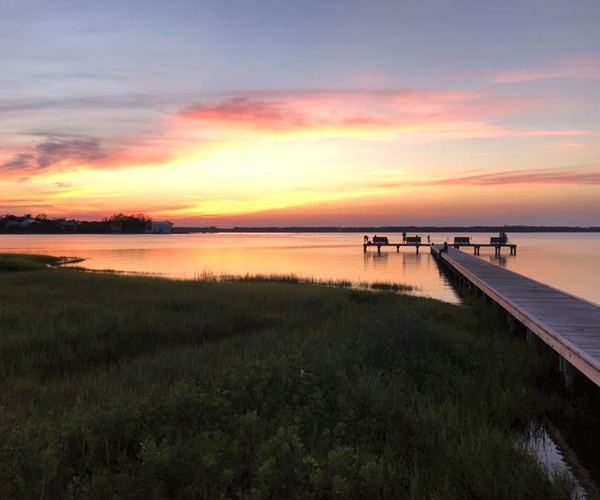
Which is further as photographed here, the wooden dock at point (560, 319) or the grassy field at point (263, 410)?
the wooden dock at point (560, 319)

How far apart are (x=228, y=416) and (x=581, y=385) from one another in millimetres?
6365

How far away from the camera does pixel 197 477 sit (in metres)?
4.35

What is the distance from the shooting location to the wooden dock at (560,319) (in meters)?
7.04

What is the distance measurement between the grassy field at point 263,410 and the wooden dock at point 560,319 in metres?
0.73

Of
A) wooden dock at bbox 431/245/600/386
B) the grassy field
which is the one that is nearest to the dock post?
wooden dock at bbox 431/245/600/386

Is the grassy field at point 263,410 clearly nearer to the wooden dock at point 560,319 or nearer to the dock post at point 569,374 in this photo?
the dock post at point 569,374

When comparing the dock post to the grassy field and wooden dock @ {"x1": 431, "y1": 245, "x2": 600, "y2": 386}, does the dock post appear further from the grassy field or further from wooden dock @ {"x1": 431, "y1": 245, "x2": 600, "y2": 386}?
the grassy field

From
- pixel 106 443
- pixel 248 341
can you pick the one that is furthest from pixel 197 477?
pixel 248 341

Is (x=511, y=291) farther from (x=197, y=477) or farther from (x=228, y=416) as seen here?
(x=197, y=477)

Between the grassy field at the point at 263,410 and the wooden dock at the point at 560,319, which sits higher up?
the wooden dock at the point at 560,319

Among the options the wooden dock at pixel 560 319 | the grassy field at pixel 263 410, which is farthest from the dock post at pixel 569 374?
the grassy field at pixel 263 410

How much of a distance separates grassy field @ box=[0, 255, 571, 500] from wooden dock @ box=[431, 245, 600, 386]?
2.40 feet

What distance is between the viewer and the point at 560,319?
993cm

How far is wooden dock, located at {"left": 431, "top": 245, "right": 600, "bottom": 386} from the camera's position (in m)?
7.04
